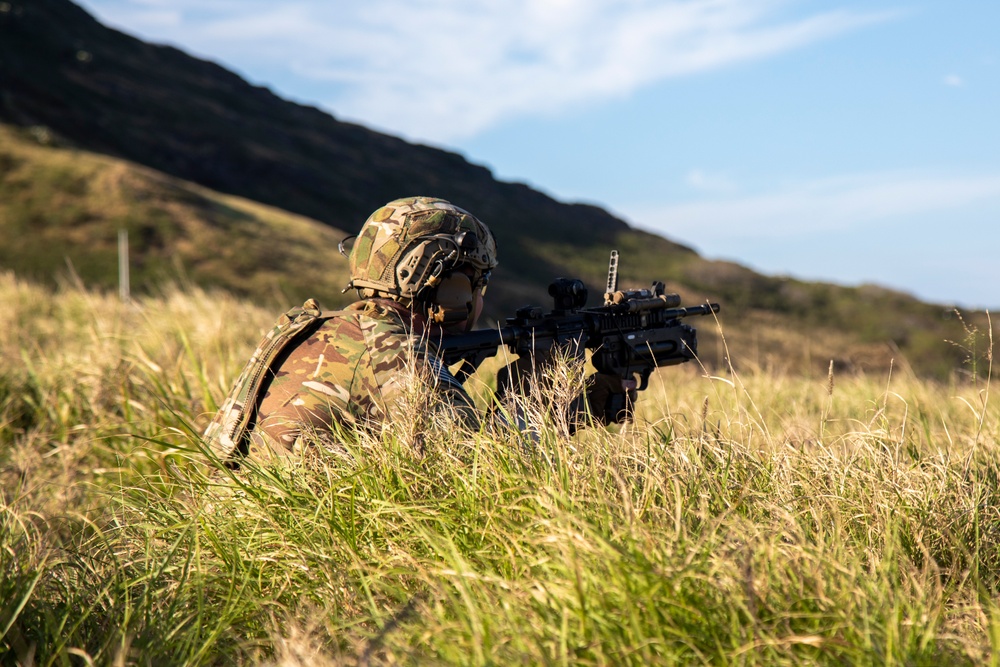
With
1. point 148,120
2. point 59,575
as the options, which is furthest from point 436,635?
point 148,120

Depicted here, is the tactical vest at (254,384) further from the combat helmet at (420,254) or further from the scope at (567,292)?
the scope at (567,292)

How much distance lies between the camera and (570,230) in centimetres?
9006

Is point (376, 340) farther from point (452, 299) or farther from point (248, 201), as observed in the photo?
point (248, 201)

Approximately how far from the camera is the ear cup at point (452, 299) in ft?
13.0

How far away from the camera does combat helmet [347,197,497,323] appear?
3875 millimetres

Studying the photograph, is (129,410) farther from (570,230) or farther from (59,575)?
(570,230)

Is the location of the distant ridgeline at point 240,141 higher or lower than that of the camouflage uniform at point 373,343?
higher

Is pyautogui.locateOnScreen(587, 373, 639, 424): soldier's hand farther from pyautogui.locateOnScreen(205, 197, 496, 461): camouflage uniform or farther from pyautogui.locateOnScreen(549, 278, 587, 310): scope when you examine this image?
pyautogui.locateOnScreen(205, 197, 496, 461): camouflage uniform

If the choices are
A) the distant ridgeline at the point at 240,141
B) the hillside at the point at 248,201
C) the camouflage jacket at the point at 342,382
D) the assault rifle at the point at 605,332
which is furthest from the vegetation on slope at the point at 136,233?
the camouflage jacket at the point at 342,382

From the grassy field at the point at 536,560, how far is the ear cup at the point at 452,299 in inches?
32.1

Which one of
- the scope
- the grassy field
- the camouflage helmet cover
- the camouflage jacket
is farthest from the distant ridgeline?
the grassy field

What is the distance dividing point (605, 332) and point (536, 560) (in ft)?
7.60

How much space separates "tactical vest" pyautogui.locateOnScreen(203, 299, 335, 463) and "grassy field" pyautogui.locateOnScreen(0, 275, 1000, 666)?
0.53 ft

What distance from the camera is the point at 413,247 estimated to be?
153 inches
